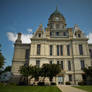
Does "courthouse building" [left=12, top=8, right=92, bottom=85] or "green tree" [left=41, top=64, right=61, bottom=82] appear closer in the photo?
"green tree" [left=41, top=64, right=61, bottom=82]

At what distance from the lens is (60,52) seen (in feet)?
115

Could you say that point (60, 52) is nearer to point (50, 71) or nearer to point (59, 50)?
point (59, 50)

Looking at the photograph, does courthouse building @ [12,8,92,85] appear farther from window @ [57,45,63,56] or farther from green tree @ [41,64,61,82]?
green tree @ [41,64,61,82]

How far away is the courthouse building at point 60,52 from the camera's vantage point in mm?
32125

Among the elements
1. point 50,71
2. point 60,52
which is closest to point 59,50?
point 60,52

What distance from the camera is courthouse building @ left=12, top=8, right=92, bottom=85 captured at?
3212 centimetres

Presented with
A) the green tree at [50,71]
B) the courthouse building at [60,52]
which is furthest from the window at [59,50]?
the green tree at [50,71]

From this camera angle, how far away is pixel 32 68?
27.1m

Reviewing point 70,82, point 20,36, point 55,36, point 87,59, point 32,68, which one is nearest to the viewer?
point 32,68

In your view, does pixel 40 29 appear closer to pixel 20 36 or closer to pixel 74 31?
pixel 20 36

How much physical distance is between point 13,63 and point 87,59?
89.9ft

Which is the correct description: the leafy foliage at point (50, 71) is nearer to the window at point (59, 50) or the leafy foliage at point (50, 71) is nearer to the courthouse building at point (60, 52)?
the courthouse building at point (60, 52)

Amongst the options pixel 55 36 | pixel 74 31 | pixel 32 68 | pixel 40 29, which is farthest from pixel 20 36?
pixel 74 31

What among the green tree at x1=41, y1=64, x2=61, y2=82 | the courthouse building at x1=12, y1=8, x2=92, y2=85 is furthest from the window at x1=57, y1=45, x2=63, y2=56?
the green tree at x1=41, y1=64, x2=61, y2=82
